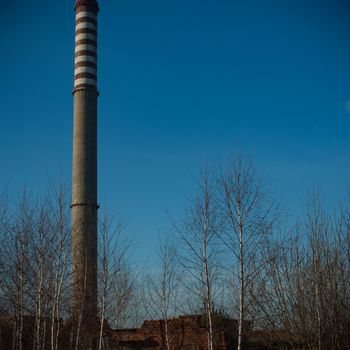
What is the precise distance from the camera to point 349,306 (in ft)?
42.6

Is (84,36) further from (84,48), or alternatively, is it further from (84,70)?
(84,70)

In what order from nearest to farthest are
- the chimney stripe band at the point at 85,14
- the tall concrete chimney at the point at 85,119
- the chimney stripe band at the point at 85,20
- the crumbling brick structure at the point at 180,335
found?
the crumbling brick structure at the point at 180,335, the tall concrete chimney at the point at 85,119, the chimney stripe band at the point at 85,20, the chimney stripe band at the point at 85,14

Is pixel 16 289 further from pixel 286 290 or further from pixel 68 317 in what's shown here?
pixel 286 290

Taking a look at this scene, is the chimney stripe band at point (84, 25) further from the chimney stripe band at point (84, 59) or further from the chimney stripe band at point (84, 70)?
the chimney stripe band at point (84, 70)

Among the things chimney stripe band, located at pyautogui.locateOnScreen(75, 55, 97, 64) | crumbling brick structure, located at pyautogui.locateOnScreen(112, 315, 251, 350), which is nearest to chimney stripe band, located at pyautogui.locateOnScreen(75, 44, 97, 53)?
chimney stripe band, located at pyautogui.locateOnScreen(75, 55, 97, 64)

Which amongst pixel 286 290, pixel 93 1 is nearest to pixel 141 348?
pixel 286 290

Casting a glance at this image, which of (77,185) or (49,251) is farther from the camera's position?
(77,185)

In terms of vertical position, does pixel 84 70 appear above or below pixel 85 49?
below

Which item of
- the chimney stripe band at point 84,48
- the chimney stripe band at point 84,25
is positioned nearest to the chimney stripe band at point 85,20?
the chimney stripe band at point 84,25

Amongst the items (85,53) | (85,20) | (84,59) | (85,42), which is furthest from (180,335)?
(85,20)

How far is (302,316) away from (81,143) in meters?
16.3

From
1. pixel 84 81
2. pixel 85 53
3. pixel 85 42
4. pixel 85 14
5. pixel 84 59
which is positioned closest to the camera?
pixel 84 81

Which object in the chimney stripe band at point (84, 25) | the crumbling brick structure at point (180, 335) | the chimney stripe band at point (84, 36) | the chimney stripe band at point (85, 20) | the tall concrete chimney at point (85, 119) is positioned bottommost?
the crumbling brick structure at point (180, 335)

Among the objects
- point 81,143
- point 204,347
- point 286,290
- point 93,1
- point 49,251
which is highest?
point 93,1
